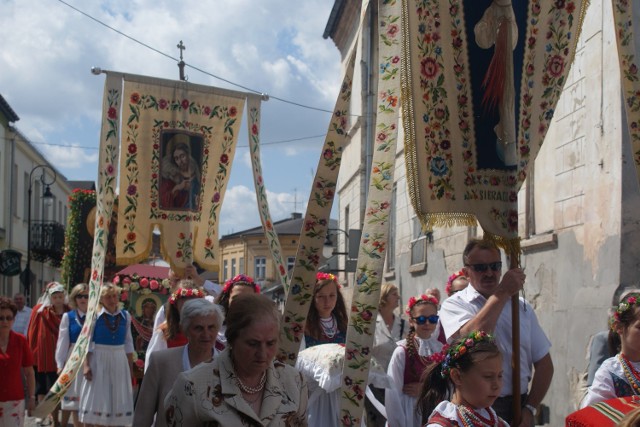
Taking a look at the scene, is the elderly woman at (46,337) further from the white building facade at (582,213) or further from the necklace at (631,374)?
the necklace at (631,374)

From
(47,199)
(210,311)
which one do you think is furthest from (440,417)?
(47,199)

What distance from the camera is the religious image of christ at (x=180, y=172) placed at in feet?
37.7

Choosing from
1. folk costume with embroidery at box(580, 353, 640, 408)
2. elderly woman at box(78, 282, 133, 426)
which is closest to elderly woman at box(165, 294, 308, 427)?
folk costume with embroidery at box(580, 353, 640, 408)

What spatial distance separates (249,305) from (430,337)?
325cm

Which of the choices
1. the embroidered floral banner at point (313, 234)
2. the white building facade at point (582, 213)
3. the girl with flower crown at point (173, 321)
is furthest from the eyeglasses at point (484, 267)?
the white building facade at point (582, 213)

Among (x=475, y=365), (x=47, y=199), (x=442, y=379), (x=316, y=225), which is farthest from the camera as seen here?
(x=47, y=199)

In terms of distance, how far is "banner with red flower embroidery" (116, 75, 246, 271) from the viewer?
11.3 metres

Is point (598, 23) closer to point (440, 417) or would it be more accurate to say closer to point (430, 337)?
point (430, 337)

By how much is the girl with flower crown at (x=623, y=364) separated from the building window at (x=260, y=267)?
211 ft

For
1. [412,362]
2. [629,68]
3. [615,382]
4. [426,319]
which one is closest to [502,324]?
[615,382]

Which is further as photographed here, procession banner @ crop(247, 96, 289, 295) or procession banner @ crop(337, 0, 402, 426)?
procession banner @ crop(247, 96, 289, 295)

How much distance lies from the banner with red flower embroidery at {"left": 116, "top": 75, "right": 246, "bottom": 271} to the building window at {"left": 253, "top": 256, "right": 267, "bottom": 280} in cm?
5710

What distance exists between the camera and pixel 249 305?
3598mm

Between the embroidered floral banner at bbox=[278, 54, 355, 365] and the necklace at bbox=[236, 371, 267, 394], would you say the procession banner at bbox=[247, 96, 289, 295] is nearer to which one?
the embroidered floral banner at bbox=[278, 54, 355, 365]
